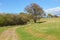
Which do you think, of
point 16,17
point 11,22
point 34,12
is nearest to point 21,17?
point 16,17

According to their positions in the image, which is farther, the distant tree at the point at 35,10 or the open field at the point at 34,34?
the distant tree at the point at 35,10

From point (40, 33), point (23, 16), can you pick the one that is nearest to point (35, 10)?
point (23, 16)

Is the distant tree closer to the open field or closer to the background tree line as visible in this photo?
the background tree line

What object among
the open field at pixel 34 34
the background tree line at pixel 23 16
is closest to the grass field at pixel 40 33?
the open field at pixel 34 34

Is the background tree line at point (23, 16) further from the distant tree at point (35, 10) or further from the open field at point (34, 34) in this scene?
the open field at point (34, 34)

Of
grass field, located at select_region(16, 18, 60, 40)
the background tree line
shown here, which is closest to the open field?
grass field, located at select_region(16, 18, 60, 40)

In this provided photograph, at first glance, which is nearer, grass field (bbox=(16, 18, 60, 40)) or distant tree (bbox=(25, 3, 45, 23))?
grass field (bbox=(16, 18, 60, 40))

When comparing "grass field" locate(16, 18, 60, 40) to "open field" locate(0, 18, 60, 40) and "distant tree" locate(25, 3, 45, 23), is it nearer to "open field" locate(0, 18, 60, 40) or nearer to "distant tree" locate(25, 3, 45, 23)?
"open field" locate(0, 18, 60, 40)

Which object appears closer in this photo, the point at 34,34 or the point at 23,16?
the point at 34,34

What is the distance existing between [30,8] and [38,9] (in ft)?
16.4

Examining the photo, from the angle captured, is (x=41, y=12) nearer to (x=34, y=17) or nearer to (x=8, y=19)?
(x=34, y=17)

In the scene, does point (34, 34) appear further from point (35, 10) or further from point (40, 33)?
point (35, 10)

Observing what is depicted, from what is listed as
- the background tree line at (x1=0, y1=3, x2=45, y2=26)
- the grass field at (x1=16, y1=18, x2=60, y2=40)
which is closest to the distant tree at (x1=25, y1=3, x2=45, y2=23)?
the background tree line at (x1=0, y1=3, x2=45, y2=26)

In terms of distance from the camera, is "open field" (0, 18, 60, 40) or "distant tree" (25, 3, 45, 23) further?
"distant tree" (25, 3, 45, 23)
